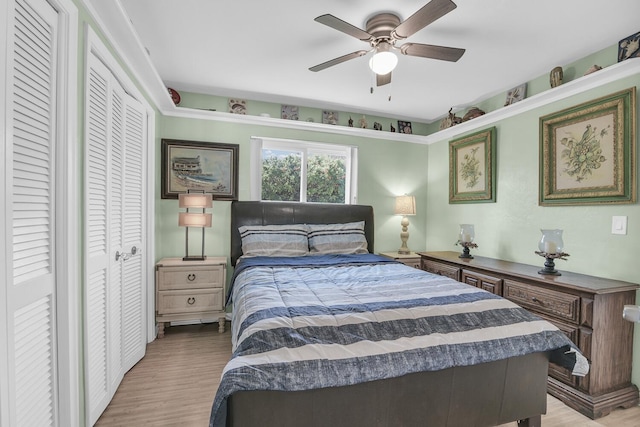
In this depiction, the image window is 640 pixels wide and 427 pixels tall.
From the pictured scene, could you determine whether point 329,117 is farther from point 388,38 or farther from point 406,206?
point 388,38

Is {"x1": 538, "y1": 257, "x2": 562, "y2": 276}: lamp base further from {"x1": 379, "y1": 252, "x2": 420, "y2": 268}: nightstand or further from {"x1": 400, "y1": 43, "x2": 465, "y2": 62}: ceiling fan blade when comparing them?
{"x1": 400, "y1": 43, "x2": 465, "y2": 62}: ceiling fan blade

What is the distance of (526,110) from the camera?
2814mm

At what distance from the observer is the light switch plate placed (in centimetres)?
210

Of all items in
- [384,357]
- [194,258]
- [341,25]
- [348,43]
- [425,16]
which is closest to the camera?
[384,357]

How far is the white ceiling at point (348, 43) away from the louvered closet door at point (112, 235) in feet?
2.03

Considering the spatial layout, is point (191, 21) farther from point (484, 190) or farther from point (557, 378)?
point (557, 378)

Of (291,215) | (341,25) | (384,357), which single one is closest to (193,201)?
(291,215)

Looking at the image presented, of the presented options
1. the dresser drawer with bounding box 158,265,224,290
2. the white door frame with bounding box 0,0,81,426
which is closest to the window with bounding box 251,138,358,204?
the dresser drawer with bounding box 158,265,224,290

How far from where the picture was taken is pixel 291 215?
3.46 meters

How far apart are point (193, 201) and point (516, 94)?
337 cm

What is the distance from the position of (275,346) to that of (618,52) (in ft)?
10.1

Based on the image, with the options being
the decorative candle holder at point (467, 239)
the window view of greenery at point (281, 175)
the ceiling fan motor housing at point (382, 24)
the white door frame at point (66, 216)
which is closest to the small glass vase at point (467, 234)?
the decorative candle holder at point (467, 239)

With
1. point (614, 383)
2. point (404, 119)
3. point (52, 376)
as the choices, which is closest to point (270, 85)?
point (404, 119)

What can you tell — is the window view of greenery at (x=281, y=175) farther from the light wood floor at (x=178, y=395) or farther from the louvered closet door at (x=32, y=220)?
the louvered closet door at (x=32, y=220)
